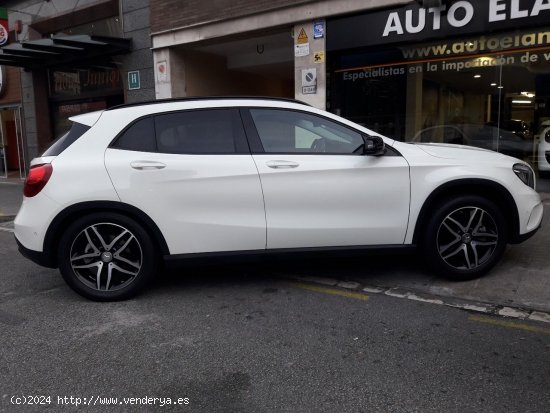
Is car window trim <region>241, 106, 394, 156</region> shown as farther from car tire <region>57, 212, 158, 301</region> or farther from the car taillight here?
the car taillight

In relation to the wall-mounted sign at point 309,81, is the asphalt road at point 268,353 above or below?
below

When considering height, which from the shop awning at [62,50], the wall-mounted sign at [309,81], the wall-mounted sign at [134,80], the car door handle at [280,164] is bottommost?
the car door handle at [280,164]

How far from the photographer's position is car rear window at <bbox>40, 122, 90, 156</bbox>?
4.39 meters

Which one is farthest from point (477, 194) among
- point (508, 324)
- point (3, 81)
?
point (3, 81)

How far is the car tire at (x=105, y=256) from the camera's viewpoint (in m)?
4.30

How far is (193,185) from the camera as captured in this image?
4.30m

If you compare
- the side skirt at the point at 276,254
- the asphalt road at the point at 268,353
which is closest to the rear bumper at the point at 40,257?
the asphalt road at the point at 268,353

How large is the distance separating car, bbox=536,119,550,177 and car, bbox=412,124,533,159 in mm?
165

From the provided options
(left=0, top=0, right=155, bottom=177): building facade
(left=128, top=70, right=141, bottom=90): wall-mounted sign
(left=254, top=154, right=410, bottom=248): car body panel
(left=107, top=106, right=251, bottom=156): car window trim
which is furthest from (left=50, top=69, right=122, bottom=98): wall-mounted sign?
(left=254, top=154, right=410, bottom=248): car body panel

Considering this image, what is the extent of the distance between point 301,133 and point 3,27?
1485 cm

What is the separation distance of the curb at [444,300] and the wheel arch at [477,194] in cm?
50

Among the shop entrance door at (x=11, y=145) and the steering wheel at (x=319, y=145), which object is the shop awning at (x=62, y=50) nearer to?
the shop entrance door at (x=11, y=145)

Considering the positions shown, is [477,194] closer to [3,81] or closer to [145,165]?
[145,165]

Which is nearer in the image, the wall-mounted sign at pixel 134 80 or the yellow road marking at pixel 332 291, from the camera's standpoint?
the yellow road marking at pixel 332 291
